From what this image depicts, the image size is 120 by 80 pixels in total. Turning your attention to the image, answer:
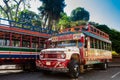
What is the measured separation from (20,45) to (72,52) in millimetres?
4235

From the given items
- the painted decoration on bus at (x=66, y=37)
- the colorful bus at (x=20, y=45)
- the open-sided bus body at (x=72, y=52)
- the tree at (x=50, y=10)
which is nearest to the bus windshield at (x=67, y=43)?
the open-sided bus body at (x=72, y=52)

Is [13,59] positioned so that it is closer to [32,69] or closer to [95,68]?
[32,69]

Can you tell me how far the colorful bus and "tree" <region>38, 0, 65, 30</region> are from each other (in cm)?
2647

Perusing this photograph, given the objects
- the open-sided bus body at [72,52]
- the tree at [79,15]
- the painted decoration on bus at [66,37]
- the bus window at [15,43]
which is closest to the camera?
the open-sided bus body at [72,52]

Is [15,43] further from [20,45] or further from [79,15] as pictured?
[79,15]

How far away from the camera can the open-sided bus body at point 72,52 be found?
36.8 ft

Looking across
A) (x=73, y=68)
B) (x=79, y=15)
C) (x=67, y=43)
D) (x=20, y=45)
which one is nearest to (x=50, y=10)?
(x=20, y=45)

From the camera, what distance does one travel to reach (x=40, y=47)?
52.6 feet

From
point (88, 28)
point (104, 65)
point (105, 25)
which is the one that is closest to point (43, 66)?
point (88, 28)

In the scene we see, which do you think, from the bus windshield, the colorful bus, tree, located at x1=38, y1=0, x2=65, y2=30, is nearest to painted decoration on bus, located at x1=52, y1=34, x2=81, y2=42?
the bus windshield

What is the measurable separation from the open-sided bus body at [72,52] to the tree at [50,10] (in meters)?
27.6

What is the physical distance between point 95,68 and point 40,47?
6486 mm

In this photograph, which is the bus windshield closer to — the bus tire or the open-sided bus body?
the open-sided bus body

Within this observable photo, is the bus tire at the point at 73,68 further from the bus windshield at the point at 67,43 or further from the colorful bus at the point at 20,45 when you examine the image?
the colorful bus at the point at 20,45
